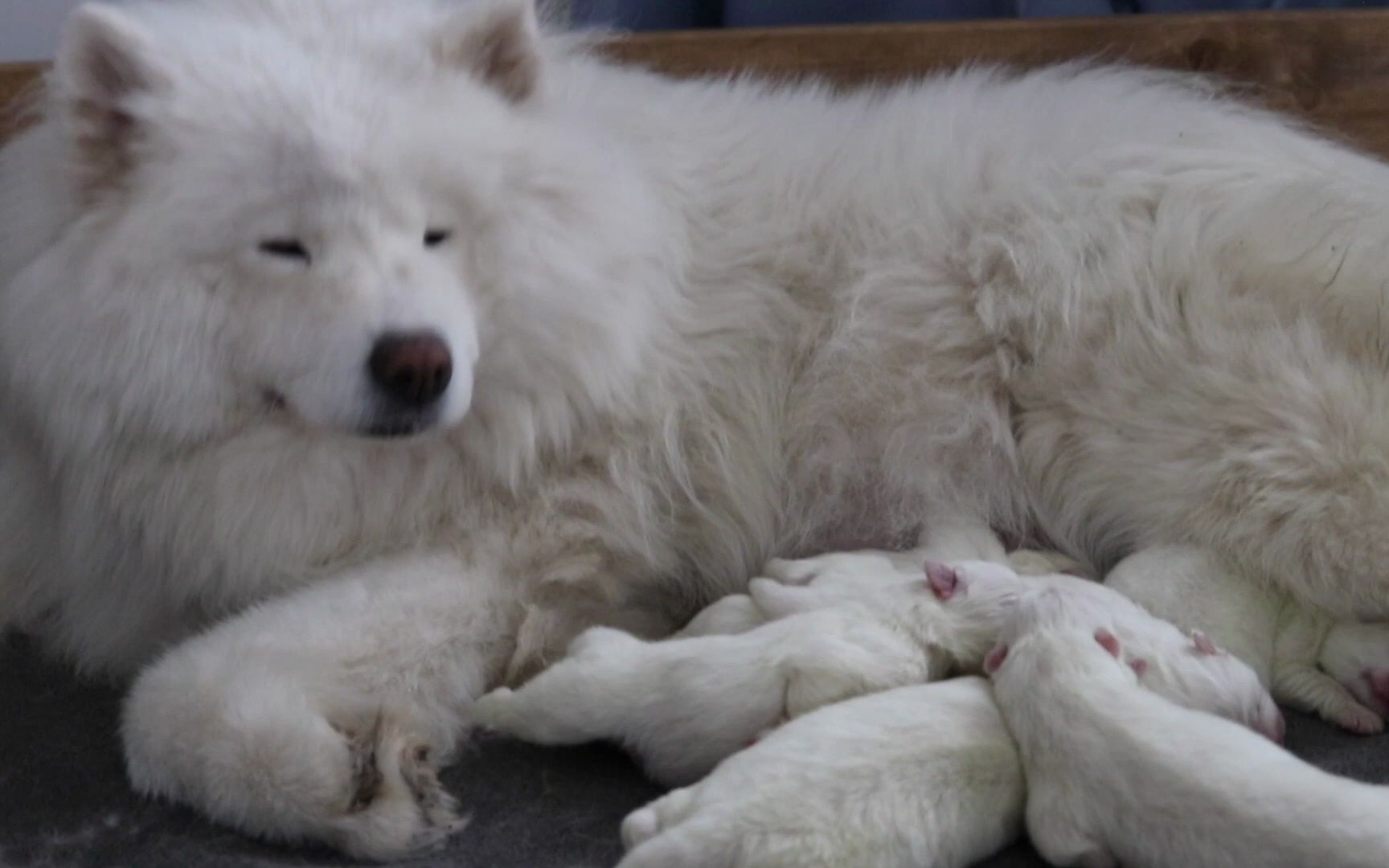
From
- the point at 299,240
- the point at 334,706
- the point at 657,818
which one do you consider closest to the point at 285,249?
the point at 299,240

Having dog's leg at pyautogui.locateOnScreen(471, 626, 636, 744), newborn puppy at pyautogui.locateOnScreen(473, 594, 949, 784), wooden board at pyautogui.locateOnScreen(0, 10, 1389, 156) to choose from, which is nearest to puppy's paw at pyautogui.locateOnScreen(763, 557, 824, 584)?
newborn puppy at pyautogui.locateOnScreen(473, 594, 949, 784)

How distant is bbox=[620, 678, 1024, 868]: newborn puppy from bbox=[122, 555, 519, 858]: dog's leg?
1.33 ft

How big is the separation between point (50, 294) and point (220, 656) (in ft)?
1.96

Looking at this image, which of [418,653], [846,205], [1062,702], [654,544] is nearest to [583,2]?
[846,205]

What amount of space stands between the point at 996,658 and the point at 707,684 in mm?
364

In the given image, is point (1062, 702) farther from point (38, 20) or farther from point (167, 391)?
point (38, 20)

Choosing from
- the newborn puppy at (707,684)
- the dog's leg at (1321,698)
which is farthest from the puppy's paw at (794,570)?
the dog's leg at (1321,698)

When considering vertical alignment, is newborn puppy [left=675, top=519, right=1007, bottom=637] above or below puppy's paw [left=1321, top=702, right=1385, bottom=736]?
above

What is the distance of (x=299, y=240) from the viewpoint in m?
2.07

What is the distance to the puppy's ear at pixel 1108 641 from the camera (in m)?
1.77

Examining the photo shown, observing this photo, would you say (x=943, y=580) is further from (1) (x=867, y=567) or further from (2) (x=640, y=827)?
(2) (x=640, y=827)

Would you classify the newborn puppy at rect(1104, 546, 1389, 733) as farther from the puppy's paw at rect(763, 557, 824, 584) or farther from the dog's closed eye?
the dog's closed eye

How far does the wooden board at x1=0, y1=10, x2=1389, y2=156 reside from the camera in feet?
10.4

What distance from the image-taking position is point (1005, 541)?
7.98 feet
